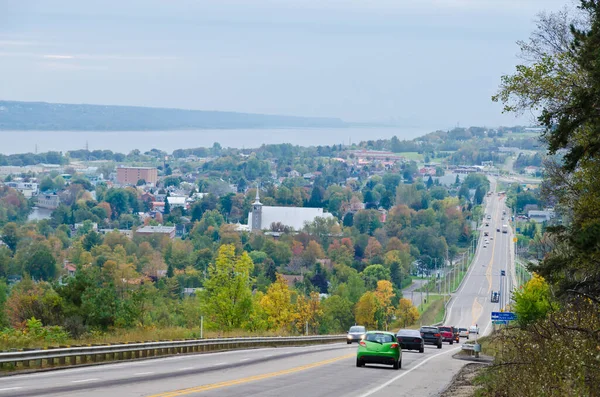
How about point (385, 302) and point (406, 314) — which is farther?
point (385, 302)

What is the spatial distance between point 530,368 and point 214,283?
186ft

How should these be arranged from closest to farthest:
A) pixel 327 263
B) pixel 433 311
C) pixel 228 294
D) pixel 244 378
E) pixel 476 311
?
pixel 244 378 → pixel 228 294 → pixel 476 311 → pixel 433 311 → pixel 327 263

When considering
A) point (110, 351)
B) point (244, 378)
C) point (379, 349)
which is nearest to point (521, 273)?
point (379, 349)

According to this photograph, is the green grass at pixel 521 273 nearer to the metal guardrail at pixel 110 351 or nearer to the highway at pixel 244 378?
the metal guardrail at pixel 110 351

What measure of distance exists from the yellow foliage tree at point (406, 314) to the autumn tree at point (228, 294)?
119ft

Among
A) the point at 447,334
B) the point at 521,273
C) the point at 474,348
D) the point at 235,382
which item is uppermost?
the point at 235,382

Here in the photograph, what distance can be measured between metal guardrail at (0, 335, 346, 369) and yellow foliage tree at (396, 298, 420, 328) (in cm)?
6821

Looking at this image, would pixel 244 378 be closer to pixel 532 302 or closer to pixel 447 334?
pixel 532 302

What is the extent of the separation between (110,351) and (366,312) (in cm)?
8769

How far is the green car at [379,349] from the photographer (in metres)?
31.3

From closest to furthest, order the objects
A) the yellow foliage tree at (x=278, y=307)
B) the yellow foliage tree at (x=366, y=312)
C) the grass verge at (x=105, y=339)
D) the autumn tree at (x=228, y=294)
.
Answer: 1. the grass verge at (x=105, y=339)
2. the autumn tree at (x=228, y=294)
3. the yellow foliage tree at (x=278, y=307)
4. the yellow foliage tree at (x=366, y=312)

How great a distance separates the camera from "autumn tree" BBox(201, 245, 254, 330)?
7106 centimetres

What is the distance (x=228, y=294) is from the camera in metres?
72.7

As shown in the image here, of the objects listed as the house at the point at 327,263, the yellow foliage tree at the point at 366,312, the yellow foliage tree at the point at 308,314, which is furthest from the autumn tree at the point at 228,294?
the house at the point at 327,263
